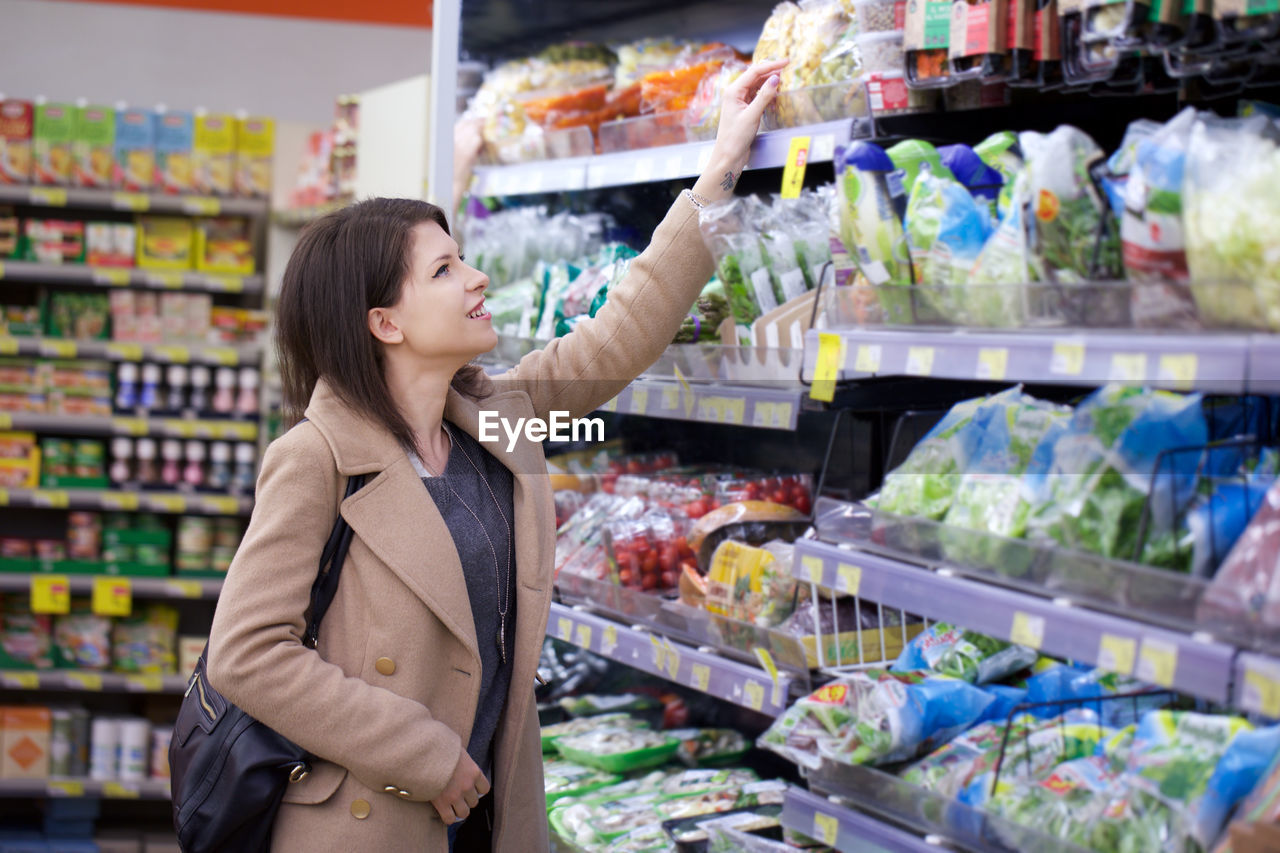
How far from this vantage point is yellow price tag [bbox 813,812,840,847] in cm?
187

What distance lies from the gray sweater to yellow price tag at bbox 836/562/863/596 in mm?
495

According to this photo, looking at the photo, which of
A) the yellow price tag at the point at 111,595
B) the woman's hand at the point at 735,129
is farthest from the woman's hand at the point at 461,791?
the yellow price tag at the point at 111,595

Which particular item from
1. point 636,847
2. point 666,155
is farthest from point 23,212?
point 636,847

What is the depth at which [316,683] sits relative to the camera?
1675 mm

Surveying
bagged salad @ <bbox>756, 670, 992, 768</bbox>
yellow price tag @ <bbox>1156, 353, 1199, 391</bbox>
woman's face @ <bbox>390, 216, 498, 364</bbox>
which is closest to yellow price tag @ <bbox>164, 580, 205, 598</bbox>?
woman's face @ <bbox>390, 216, 498, 364</bbox>

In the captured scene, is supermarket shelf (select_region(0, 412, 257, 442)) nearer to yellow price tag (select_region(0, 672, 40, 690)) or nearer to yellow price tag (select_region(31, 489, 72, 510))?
yellow price tag (select_region(31, 489, 72, 510))

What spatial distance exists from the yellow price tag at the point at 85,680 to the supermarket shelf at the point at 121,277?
1.59 m

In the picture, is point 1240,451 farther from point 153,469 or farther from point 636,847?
point 153,469

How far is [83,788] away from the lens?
193 inches

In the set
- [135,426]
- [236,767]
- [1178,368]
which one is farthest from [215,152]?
[1178,368]

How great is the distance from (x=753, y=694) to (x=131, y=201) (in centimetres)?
387

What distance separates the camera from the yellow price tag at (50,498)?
4.96 metres

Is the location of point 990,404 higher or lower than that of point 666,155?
lower

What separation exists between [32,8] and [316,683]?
6638 millimetres
